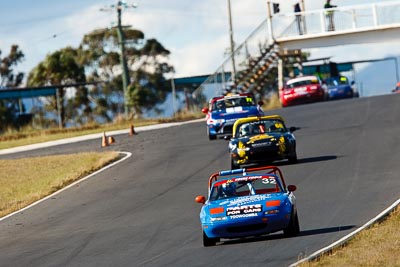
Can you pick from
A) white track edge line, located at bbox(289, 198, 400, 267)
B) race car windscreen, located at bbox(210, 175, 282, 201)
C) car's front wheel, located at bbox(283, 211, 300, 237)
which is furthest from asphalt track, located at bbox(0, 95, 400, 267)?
race car windscreen, located at bbox(210, 175, 282, 201)

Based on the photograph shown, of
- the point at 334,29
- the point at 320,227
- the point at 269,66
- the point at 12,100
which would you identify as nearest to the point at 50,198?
the point at 320,227

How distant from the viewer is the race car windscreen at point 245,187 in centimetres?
1812

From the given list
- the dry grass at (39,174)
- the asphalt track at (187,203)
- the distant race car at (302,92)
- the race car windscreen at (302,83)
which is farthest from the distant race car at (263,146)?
the race car windscreen at (302,83)

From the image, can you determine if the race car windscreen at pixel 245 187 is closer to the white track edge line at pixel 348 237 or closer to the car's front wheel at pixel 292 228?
the car's front wheel at pixel 292 228

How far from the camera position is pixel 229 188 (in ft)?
60.2

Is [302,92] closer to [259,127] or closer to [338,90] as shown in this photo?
[338,90]

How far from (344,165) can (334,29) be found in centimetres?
3034

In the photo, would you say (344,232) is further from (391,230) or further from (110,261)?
(110,261)

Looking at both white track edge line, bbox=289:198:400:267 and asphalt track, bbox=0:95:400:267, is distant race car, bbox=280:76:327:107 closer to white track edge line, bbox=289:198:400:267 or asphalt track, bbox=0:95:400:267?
asphalt track, bbox=0:95:400:267

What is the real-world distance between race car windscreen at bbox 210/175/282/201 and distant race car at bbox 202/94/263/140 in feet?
65.3

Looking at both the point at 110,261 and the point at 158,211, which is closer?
the point at 110,261

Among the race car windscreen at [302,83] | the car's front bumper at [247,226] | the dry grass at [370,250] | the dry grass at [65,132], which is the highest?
the race car windscreen at [302,83]

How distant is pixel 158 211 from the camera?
23703 millimetres

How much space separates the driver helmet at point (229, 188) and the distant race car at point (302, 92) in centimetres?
3841
